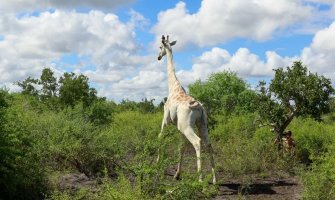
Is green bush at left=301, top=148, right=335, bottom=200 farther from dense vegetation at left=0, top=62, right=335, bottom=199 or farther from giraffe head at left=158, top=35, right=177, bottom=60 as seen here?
giraffe head at left=158, top=35, right=177, bottom=60

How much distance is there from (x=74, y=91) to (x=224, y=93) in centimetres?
914

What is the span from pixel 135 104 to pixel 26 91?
640 inches

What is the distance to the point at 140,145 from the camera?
8391mm

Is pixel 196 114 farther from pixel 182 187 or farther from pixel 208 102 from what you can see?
pixel 208 102

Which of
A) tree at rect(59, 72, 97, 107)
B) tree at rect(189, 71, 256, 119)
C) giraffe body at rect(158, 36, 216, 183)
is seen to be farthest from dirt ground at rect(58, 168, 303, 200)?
tree at rect(189, 71, 256, 119)

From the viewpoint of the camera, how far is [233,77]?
25.2 metres

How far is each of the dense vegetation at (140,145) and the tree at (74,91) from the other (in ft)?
0.11

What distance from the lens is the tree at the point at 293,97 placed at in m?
13.5

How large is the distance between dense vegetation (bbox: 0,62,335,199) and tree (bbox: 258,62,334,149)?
1.1 inches

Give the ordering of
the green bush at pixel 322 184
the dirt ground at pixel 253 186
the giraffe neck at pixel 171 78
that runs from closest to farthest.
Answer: the green bush at pixel 322 184, the dirt ground at pixel 253 186, the giraffe neck at pixel 171 78

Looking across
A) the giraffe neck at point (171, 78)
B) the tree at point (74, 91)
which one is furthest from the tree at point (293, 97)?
the tree at point (74, 91)

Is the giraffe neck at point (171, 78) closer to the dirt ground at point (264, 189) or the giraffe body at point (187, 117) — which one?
the giraffe body at point (187, 117)

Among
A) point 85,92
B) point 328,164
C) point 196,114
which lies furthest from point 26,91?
point 328,164

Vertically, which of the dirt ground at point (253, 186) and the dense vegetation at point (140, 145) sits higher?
the dense vegetation at point (140, 145)
